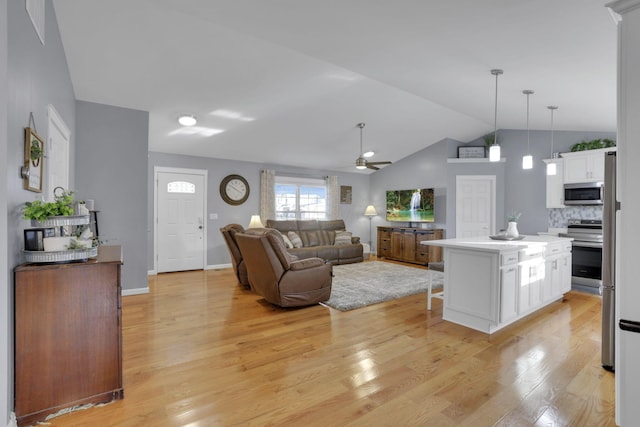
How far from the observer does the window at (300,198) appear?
7762 millimetres

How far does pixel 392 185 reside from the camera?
859 cm

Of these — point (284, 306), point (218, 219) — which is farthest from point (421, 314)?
point (218, 219)

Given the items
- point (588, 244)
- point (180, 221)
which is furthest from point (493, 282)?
point (180, 221)

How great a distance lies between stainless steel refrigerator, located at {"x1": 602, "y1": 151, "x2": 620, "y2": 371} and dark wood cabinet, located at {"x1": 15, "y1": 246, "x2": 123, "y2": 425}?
3.57 metres

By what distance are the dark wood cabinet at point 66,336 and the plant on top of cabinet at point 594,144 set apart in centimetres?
670

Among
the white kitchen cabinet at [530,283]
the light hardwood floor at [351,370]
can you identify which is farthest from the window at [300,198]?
the white kitchen cabinet at [530,283]

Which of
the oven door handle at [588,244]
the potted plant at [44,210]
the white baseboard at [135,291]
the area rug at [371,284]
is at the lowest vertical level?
the area rug at [371,284]

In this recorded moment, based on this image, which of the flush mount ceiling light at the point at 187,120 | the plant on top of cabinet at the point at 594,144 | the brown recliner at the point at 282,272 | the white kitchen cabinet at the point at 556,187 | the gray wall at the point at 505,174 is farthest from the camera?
the gray wall at the point at 505,174

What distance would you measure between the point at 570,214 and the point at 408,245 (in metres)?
3.10

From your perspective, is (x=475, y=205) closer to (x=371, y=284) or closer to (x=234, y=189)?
(x=371, y=284)

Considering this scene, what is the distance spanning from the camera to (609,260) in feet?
8.36

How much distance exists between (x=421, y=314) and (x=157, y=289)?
3.90 meters

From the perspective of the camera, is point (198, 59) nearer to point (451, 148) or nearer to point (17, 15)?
point (17, 15)

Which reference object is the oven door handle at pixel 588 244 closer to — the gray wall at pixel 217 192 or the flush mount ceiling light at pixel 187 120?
the gray wall at pixel 217 192
